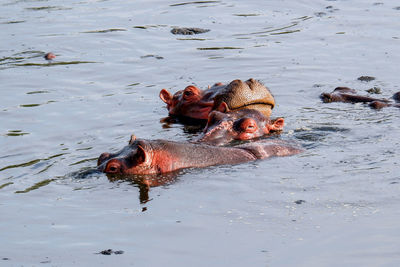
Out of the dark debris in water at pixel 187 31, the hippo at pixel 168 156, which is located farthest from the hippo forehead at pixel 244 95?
the dark debris in water at pixel 187 31

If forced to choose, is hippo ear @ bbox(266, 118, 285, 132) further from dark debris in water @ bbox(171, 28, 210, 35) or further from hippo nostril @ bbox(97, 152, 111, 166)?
dark debris in water @ bbox(171, 28, 210, 35)

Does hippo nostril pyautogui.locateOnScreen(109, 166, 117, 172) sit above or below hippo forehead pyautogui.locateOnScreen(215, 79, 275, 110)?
below

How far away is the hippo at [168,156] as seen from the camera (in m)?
8.37

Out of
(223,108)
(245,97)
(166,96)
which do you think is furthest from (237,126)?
(166,96)

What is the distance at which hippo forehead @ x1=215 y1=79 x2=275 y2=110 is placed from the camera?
10.6 meters

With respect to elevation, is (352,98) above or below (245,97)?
below

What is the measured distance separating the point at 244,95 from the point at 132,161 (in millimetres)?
2602

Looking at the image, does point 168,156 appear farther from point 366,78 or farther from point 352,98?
point 366,78

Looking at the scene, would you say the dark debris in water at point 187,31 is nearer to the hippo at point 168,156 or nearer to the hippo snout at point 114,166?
the hippo at point 168,156

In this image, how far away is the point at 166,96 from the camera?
11672 millimetres

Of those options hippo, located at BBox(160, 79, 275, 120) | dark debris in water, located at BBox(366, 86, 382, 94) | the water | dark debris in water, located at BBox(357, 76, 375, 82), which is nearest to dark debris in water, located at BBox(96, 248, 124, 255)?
the water

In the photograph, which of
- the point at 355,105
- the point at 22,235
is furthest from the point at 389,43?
the point at 22,235

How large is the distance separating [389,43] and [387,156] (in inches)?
240

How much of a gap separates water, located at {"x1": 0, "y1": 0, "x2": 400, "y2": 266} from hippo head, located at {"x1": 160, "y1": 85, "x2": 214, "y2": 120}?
220 mm
